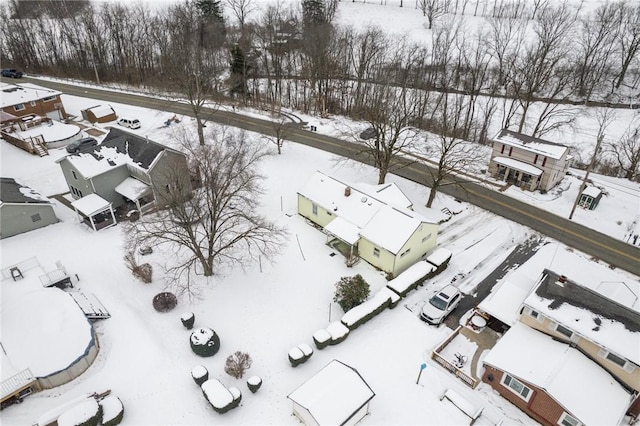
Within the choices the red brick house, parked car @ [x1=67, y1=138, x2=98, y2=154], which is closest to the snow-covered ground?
parked car @ [x1=67, y1=138, x2=98, y2=154]

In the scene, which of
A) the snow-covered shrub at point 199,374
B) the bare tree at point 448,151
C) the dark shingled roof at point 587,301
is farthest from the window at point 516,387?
the bare tree at point 448,151

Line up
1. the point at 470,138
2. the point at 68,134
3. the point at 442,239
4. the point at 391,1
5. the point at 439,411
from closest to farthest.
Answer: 1. the point at 439,411
2. the point at 442,239
3. the point at 68,134
4. the point at 470,138
5. the point at 391,1

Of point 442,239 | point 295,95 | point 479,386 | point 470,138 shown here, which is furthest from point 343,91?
point 479,386

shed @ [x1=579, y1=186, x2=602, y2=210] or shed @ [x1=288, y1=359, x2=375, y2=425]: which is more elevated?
shed @ [x1=579, y1=186, x2=602, y2=210]

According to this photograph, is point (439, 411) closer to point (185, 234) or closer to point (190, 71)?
point (185, 234)

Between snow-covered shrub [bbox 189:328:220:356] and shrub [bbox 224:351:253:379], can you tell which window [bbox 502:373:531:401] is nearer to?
shrub [bbox 224:351:253:379]

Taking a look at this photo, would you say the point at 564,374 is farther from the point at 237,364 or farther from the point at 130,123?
the point at 130,123

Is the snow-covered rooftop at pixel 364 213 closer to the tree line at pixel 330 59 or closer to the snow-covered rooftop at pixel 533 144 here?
the snow-covered rooftop at pixel 533 144
